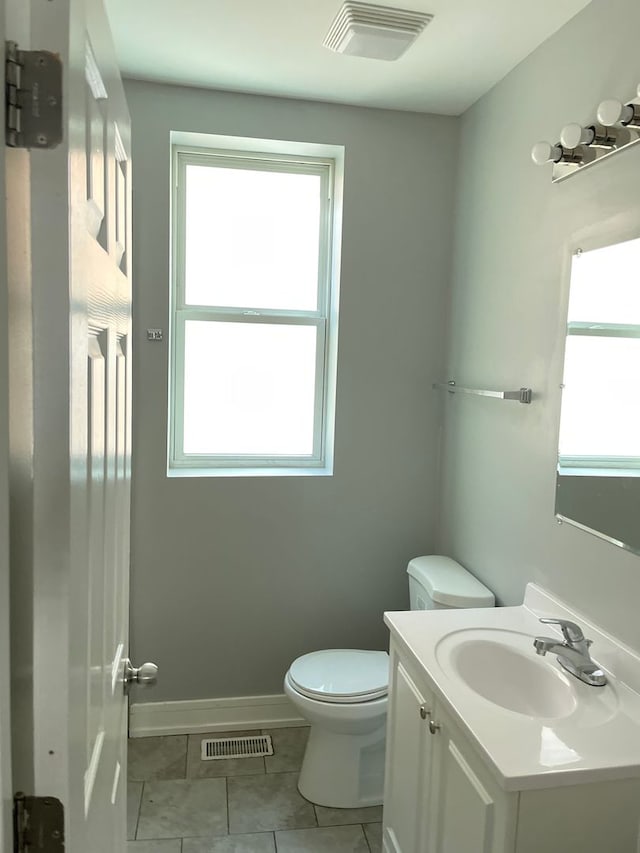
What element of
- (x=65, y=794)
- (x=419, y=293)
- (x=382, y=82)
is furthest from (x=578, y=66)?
(x=65, y=794)

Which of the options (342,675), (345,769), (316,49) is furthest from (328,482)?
(316,49)

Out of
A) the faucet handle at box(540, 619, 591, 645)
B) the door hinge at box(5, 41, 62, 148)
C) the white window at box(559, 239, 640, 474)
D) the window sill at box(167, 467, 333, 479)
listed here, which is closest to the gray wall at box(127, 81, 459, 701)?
the window sill at box(167, 467, 333, 479)

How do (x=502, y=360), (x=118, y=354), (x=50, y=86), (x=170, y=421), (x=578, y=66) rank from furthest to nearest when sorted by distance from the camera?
(x=170, y=421) < (x=502, y=360) < (x=578, y=66) < (x=118, y=354) < (x=50, y=86)

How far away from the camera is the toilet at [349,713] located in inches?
85.0

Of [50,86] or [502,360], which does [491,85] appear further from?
[50,86]

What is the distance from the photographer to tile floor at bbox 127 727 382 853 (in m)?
2.08

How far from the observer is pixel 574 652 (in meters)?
1.61

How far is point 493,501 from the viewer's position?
228 cm

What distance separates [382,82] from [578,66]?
30.0 inches

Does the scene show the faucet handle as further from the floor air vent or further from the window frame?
the floor air vent

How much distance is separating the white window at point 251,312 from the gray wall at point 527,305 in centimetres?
58

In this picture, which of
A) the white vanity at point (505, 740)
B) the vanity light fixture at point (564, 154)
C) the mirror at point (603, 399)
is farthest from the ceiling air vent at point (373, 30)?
the white vanity at point (505, 740)

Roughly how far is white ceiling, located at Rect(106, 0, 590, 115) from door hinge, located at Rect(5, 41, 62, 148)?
1450 mm

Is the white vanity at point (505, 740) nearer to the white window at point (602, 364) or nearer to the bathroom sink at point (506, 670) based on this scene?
the bathroom sink at point (506, 670)
